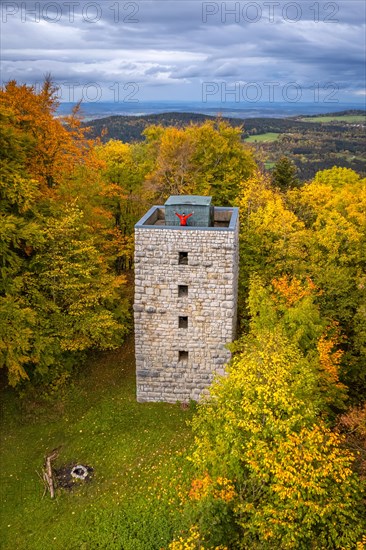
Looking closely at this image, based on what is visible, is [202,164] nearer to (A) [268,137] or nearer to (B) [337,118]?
(A) [268,137]

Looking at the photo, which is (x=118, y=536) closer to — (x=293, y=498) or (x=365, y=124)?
(x=293, y=498)

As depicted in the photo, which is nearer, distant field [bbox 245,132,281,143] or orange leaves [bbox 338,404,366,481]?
orange leaves [bbox 338,404,366,481]

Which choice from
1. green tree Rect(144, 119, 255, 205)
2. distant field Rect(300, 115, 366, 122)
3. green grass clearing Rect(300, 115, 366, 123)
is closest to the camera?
green tree Rect(144, 119, 255, 205)

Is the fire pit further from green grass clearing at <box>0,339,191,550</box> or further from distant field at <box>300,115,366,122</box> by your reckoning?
distant field at <box>300,115,366,122</box>

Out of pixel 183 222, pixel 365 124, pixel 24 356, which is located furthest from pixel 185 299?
pixel 365 124

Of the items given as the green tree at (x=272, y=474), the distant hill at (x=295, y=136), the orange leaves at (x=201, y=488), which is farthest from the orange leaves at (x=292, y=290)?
the distant hill at (x=295, y=136)

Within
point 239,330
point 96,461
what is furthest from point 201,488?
point 239,330

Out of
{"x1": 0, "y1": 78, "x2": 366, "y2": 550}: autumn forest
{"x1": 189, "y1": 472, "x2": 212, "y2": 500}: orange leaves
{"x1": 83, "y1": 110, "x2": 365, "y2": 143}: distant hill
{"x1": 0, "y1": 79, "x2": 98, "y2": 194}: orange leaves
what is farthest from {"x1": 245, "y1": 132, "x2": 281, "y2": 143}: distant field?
{"x1": 189, "y1": 472, "x2": 212, "y2": 500}: orange leaves
